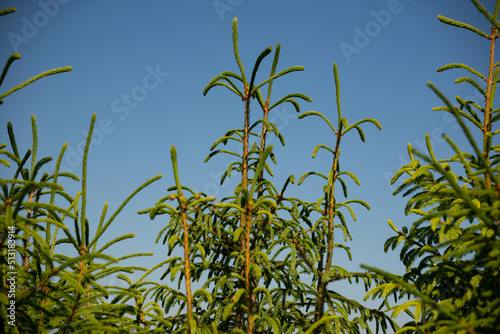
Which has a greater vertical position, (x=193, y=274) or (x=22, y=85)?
(x=22, y=85)

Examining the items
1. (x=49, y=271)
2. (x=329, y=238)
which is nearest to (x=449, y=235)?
(x=329, y=238)

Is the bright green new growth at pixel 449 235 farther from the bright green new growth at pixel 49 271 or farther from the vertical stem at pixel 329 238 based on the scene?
the bright green new growth at pixel 49 271

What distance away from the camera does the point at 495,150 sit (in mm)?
4090

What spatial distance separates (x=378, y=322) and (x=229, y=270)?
168cm

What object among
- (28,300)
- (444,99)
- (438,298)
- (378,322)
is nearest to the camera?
(444,99)

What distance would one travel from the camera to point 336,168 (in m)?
4.29

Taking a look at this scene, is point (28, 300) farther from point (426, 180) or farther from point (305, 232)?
point (426, 180)

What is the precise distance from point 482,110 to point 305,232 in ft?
7.49

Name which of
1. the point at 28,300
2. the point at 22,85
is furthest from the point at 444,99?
the point at 28,300

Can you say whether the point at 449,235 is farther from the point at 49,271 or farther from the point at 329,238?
the point at 49,271

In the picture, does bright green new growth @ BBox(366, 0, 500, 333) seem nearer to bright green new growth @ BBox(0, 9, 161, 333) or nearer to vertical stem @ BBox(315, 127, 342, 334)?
Answer: vertical stem @ BBox(315, 127, 342, 334)

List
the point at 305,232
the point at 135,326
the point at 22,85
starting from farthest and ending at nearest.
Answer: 1. the point at 305,232
2. the point at 135,326
3. the point at 22,85

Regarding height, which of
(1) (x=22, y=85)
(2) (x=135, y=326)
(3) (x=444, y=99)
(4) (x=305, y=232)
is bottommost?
(2) (x=135, y=326)

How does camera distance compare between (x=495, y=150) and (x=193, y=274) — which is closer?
(x=495, y=150)
